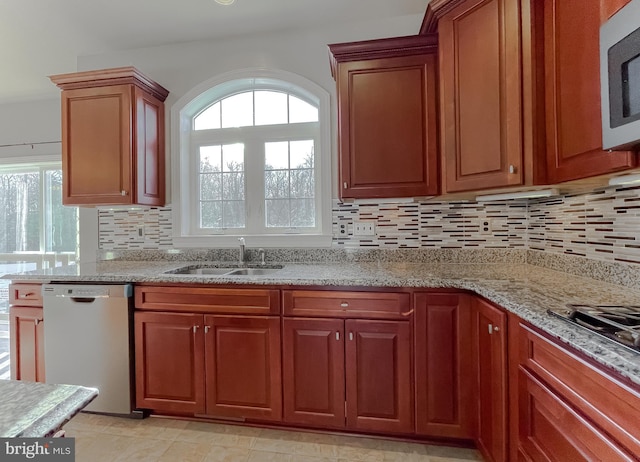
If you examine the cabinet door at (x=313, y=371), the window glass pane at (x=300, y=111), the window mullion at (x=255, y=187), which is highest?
the window glass pane at (x=300, y=111)

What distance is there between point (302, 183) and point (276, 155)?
31 centimetres

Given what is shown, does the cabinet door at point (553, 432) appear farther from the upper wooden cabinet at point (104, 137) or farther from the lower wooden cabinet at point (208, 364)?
the upper wooden cabinet at point (104, 137)

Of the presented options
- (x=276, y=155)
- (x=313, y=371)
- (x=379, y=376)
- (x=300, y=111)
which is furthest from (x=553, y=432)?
(x=300, y=111)

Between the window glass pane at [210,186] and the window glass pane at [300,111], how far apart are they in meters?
0.76

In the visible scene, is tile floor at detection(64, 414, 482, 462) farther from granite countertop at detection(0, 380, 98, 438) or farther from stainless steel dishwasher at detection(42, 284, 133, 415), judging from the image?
granite countertop at detection(0, 380, 98, 438)

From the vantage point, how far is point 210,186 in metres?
2.69

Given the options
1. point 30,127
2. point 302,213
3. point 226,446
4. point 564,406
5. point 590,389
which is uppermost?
point 30,127

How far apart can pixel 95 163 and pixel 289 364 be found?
1.97 meters

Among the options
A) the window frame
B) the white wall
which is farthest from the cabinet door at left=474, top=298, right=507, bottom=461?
the white wall

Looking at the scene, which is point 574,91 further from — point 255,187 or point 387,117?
point 255,187

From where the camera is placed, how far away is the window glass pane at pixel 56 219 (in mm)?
3354

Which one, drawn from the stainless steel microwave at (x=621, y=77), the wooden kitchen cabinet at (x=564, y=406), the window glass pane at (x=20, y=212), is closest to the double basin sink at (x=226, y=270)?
the wooden kitchen cabinet at (x=564, y=406)

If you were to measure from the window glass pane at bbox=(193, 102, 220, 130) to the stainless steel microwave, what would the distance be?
8.05 ft

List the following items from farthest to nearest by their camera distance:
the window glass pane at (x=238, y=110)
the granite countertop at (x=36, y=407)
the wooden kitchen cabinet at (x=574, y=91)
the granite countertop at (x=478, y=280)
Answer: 1. the window glass pane at (x=238, y=110)
2. the wooden kitchen cabinet at (x=574, y=91)
3. the granite countertop at (x=478, y=280)
4. the granite countertop at (x=36, y=407)
